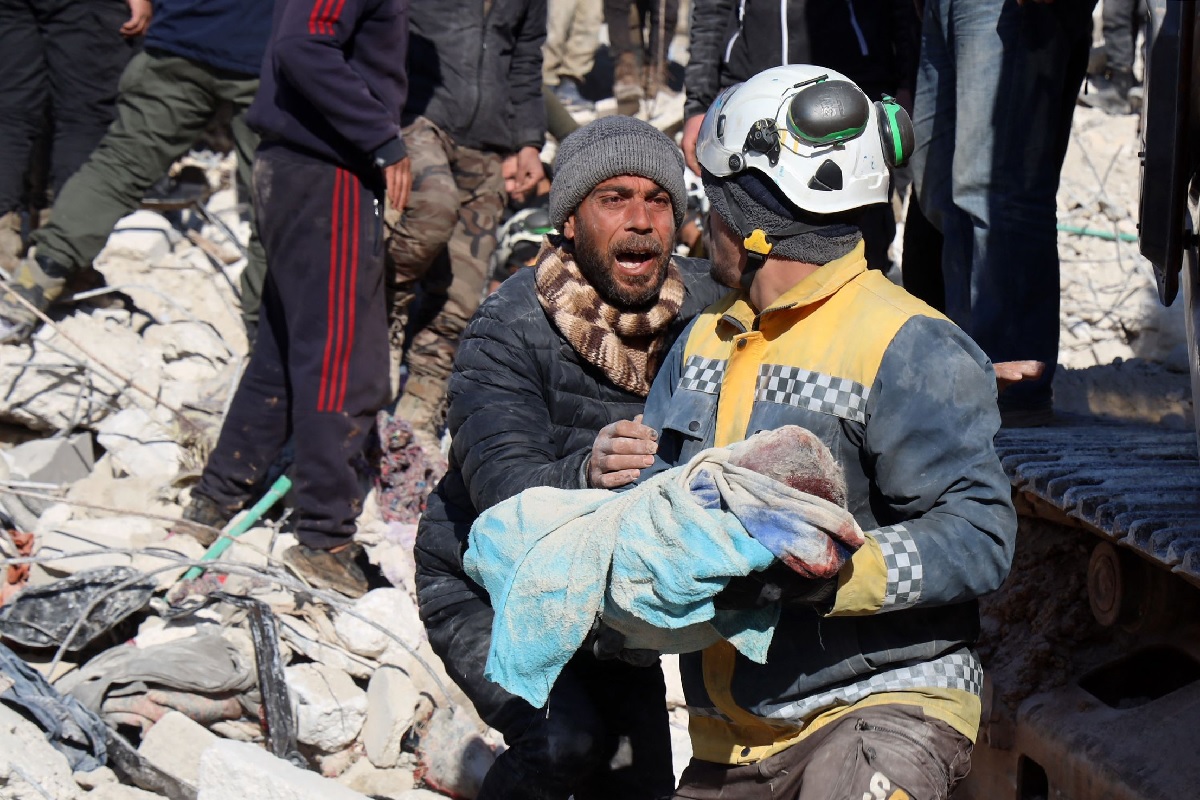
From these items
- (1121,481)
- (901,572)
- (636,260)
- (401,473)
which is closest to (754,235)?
(901,572)

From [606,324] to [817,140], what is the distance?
1089mm

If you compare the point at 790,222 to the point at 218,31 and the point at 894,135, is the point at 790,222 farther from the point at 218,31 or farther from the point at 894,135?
the point at 218,31

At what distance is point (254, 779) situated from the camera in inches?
143

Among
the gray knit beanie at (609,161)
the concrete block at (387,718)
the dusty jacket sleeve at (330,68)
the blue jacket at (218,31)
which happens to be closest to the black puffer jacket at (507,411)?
the gray knit beanie at (609,161)

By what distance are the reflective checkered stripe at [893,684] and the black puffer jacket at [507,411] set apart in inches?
34.3

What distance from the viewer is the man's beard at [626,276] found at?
3.67 meters

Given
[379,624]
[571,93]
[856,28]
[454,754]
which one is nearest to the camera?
[454,754]

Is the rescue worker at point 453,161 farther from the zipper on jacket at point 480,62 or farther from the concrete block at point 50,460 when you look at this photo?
the concrete block at point 50,460

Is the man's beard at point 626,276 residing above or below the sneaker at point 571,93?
below

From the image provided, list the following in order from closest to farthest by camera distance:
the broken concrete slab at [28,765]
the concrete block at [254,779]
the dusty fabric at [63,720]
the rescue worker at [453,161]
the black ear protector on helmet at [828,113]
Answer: the black ear protector on helmet at [828,113] < the concrete block at [254,779] < the broken concrete slab at [28,765] < the dusty fabric at [63,720] < the rescue worker at [453,161]

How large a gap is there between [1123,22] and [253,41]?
7118 mm

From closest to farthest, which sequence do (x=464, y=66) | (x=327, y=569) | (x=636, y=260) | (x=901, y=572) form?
(x=901, y=572), (x=636, y=260), (x=327, y=569), (x=464, y=66)

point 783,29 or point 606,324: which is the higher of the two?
Result: point 783,29

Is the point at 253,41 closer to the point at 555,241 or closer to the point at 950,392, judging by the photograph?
the point at 555,241
